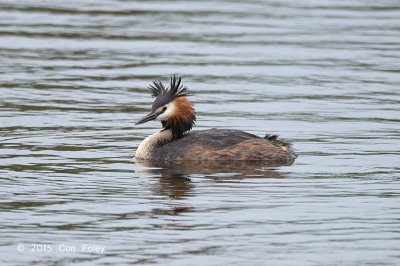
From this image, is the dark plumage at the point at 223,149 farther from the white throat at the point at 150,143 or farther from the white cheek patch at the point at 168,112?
the white cheek patch at the point at 168,112

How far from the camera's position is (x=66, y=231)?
9914 mm

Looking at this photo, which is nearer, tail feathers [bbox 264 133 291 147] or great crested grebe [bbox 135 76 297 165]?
great crested grebe [bbox 135 76 297 165]

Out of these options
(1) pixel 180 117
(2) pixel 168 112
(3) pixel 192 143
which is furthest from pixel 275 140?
(2) pixel 168 112

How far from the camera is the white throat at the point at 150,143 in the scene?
1397cm

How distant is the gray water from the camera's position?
31.7ft

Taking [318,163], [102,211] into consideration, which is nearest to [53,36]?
[318,163]

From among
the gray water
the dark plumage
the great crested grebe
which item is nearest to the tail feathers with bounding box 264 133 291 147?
the great crested grebe

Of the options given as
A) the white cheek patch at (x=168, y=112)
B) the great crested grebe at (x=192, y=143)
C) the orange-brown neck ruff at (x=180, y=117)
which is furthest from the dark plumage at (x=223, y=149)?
the white cheek patch at (x=168, y=112)

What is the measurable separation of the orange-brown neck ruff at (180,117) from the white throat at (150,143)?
0.34ft

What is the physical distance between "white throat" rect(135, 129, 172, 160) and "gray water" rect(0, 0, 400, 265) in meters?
0.27

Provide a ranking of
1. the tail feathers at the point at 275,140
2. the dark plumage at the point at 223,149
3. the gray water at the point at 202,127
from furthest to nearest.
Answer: the tail feathers at the point at 275,140 < the dark plumage at the point at 223,149 < the gray water at the point at 202,127

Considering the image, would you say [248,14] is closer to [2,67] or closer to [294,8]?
[294,8]

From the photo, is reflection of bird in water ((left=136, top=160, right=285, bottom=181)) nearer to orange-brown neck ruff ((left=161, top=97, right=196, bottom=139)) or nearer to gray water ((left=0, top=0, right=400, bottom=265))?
gray water ((left=0, top=0, right=400, bottom=265))

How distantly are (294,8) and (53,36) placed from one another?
9048 millimetres
